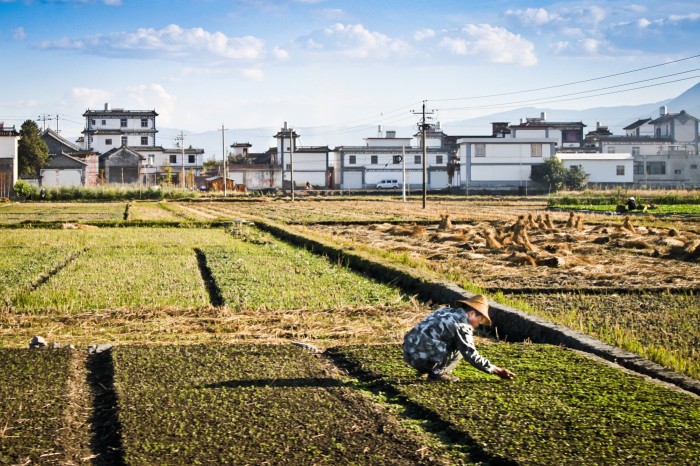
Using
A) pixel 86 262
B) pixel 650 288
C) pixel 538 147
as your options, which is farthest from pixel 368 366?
pixel 538 147

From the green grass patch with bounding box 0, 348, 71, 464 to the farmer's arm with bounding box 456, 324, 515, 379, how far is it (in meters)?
2.56

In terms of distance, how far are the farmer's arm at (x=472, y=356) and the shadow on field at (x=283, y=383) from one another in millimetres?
808

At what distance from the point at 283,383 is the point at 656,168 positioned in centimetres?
7783

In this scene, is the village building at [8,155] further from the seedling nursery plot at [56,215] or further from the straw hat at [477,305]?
the straw hat at [477,305]

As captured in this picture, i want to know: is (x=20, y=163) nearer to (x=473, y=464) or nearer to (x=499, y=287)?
(x=499, y=287)

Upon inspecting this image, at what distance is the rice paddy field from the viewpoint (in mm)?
4742

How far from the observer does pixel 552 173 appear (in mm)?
69000

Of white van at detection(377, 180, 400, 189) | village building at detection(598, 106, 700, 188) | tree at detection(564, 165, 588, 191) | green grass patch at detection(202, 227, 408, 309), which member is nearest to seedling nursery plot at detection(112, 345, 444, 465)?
green grass patch at detection(202, 227, 408, 309)

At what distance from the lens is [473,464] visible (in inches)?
177

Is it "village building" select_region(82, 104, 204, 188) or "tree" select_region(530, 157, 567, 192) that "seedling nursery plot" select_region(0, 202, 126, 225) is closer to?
"tree" select_region(530, 157, 567, 192)

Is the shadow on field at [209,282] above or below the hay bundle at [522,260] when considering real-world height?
below

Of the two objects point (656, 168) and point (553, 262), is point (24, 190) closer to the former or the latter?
point (553, 262)

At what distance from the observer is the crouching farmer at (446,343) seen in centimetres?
612

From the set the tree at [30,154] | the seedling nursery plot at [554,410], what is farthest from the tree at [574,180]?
the seedling nursery plot at [554,410]
